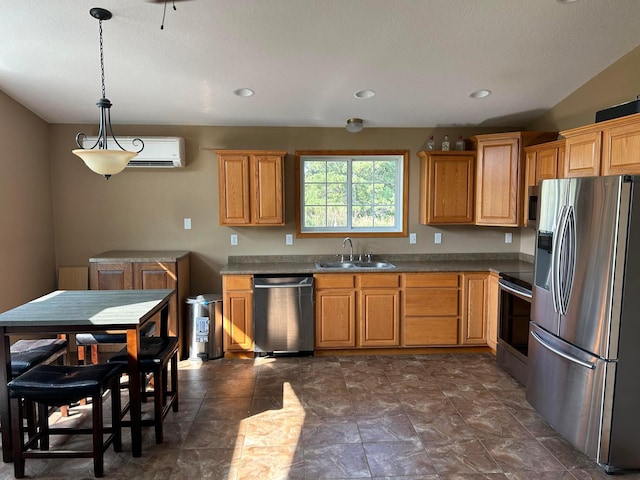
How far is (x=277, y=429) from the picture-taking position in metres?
2.81

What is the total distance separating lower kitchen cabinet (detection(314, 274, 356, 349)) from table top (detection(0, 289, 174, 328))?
158cm

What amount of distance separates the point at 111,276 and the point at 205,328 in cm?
102

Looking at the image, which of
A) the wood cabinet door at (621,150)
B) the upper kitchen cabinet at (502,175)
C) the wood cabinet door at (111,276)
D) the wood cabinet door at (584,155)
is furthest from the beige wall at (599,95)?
the wood cabinet door at (111,276)

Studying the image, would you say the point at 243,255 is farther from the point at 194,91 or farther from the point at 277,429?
the point at 277,429

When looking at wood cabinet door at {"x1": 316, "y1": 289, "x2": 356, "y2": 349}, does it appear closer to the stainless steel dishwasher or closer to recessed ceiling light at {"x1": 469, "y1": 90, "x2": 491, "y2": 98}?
the stainless steel dishwasher

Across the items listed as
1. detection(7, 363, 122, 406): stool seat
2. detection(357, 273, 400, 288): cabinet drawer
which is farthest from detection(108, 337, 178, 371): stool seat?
detection(357, 273, 400, 288): cabinet drawer

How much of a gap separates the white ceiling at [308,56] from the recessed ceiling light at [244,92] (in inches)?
2.6

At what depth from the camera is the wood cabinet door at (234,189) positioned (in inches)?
163

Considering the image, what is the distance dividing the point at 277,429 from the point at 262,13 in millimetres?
2691

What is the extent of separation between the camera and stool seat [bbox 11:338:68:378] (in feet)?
8.22

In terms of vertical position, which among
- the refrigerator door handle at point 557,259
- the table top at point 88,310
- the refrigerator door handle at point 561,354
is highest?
the refrigerator door handle at point 557,259

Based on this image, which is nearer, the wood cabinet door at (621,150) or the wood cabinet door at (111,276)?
the wood cabinet door at (621,150)

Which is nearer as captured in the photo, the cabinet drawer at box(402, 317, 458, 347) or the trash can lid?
the trash can lid

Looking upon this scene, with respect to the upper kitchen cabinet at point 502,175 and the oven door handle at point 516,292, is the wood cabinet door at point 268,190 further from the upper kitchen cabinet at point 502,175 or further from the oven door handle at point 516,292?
the oven door handle at point 516,292
